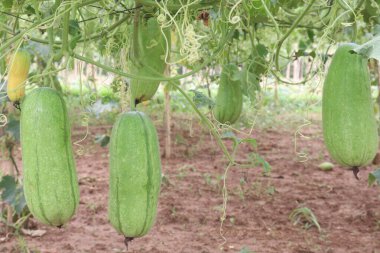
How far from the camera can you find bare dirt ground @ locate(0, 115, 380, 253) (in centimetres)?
353

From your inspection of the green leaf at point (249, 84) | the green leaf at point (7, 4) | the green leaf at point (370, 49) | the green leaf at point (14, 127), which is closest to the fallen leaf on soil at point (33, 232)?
the green leaf at point (14, 127)

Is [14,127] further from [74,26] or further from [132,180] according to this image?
[132,180]

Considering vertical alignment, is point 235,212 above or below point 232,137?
below

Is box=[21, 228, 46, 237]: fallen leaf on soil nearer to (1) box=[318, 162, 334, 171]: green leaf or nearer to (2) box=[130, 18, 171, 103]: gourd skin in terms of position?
(2) box=[130, 18, 171, 103]: gourd skin

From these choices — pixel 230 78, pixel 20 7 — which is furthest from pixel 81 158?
pixel 20 7

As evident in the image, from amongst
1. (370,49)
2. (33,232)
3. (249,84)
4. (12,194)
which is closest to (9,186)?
(12,194)

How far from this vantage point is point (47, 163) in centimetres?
140

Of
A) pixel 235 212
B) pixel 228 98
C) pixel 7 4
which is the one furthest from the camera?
pixel 235 212

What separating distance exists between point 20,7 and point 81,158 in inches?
172

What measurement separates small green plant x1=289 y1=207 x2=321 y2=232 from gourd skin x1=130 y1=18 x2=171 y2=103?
2436 mm

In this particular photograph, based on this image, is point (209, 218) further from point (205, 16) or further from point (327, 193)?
point (205, 16)

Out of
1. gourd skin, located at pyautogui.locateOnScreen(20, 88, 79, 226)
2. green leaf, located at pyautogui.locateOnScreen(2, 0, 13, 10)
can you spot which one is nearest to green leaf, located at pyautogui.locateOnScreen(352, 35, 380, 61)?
gourd skin, located at pyautogui.locateOnScreen(20, 88, 79, 226)

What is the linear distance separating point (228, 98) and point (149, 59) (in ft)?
2.76

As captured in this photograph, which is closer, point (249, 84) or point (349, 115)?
point (349, 115)
